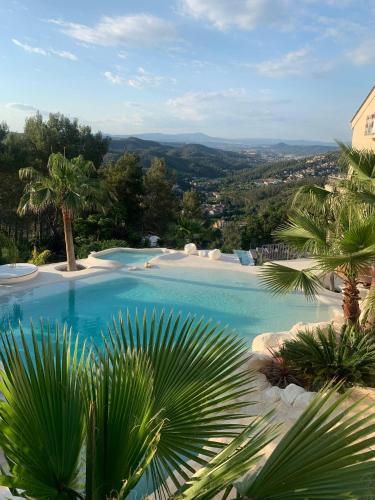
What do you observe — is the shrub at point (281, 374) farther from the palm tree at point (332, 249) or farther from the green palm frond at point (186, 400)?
the green palm frond at point (186, 400)

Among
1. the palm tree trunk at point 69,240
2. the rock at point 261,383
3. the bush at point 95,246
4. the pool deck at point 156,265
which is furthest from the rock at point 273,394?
the bush at point 95,246

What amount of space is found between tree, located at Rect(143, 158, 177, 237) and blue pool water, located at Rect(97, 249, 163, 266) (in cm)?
640

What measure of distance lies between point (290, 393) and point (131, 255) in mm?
13269

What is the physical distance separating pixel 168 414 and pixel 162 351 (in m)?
0.47

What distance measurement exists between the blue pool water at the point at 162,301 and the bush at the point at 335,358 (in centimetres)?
326

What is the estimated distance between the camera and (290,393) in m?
5.68

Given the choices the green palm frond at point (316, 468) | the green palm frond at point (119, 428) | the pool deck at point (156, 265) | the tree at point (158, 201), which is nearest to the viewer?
the green palm frond at point (316, 468)

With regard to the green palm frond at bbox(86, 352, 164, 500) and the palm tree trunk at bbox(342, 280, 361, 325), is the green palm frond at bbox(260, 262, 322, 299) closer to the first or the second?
the palm tree trunk at bbox(342, 280, 361, 325)

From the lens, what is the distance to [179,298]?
12430 millimetres

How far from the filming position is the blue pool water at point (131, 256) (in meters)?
17.2

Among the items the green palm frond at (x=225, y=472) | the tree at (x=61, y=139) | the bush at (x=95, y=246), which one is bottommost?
the bush at (x=95, y=246)

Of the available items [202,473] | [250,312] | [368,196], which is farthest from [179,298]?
[202,473]

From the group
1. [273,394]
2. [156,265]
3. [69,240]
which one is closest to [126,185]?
[156,265]

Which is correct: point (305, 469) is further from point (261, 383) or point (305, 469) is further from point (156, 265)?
point (156, 265)
